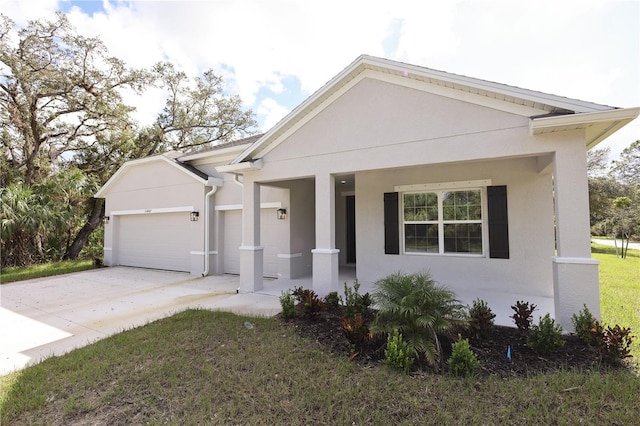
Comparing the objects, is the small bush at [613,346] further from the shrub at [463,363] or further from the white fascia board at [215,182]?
the white fascia board at [215,182]

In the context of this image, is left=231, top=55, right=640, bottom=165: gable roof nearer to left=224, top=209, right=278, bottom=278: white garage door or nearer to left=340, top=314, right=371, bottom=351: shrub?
left=224, top=209, right=278, bottom=278: white garage door

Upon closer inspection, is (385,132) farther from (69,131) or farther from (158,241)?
(69,131)

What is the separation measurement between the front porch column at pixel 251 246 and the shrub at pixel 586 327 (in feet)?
22.0

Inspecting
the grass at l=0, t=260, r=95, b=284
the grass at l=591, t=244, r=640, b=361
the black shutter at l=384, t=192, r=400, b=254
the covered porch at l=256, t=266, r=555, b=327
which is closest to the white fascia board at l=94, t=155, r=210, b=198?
the grass at l=0, t=260, r=95, b=284

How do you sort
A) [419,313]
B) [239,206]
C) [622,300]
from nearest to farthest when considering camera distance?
[419,313]
[622,300]
[239,206]

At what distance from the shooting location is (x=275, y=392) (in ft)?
Answer: 11.5

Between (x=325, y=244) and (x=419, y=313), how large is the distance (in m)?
3.15

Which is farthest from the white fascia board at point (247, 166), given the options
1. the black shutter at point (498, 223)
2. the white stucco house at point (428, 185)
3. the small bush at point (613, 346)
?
the small bush at point (613, 346)

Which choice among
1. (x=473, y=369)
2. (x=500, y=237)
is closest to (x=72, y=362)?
(x=473, y=369)

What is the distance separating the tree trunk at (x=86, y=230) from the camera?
58.1 feet

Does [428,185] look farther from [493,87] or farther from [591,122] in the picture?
[591,122]

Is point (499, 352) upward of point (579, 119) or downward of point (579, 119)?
downward

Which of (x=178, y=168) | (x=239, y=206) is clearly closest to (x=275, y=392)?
(x=239, y=206)

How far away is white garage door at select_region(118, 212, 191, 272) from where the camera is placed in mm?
12211
